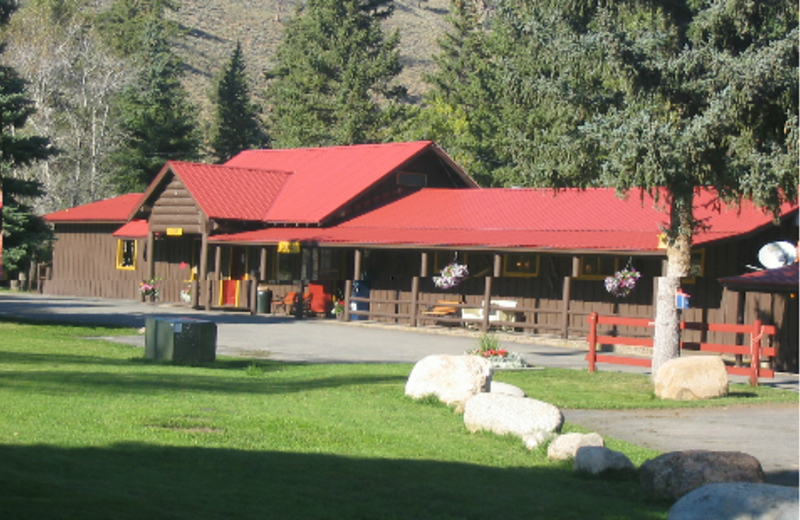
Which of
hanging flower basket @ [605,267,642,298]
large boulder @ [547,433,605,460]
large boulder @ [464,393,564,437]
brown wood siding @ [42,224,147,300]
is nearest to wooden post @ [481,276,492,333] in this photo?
hanging flower basket @ [605,267,642,298]

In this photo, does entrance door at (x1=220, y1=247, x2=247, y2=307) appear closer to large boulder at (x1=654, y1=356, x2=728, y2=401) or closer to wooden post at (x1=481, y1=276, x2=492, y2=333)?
wooden post at (x1=481, y1=276, x2=492, y2=333)

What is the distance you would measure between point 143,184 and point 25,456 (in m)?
44.0

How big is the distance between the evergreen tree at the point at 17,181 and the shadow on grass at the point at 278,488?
56.9 ft

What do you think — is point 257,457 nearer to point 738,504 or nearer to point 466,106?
point 738,504

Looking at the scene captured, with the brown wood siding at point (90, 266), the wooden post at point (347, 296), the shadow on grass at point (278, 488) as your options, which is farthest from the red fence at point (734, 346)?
the brown wood siding at point (90, 266)

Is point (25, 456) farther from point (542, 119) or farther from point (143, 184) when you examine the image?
point (143, 184)

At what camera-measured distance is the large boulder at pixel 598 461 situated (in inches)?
386

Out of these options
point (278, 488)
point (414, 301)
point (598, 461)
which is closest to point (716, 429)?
point (598, 461)

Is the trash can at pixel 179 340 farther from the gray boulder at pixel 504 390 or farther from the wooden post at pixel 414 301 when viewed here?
the wooden post at pixel 414 301

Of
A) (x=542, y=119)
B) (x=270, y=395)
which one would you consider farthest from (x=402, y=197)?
(x=270, y=395)

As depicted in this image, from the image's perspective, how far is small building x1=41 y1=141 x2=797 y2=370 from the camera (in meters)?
27.6

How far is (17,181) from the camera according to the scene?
25359 millimetres

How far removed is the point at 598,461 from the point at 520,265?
21065 mm

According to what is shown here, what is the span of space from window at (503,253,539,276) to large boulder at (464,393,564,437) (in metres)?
18.5
